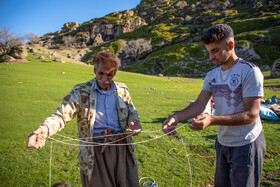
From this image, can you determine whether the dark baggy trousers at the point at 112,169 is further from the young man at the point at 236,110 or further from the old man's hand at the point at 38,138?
the young man at the point at 236,110

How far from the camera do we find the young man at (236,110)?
168cm

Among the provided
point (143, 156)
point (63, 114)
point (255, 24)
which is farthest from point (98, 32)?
point (63, 114)

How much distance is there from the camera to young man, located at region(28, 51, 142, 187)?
2.11 meters

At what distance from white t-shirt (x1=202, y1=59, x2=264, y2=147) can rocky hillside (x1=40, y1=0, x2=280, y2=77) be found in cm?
3090

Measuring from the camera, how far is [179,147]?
192 inches

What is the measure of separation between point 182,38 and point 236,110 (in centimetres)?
5183

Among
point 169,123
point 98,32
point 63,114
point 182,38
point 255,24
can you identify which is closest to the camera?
point 63,114

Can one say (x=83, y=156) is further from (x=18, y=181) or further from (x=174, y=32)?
(x=174, y=32)

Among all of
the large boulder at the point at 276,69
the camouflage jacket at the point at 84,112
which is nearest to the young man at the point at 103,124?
the camouflage jacket at the point at 84,112

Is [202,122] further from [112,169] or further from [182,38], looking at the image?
[182,38]

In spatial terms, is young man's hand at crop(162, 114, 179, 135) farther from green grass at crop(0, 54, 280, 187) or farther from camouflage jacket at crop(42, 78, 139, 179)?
camouflage jacket at crop(42, 78, 139, 179)

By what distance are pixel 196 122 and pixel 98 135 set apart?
123cm

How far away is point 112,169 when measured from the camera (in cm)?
219

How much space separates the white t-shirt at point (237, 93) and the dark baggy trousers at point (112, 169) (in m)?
1.23
